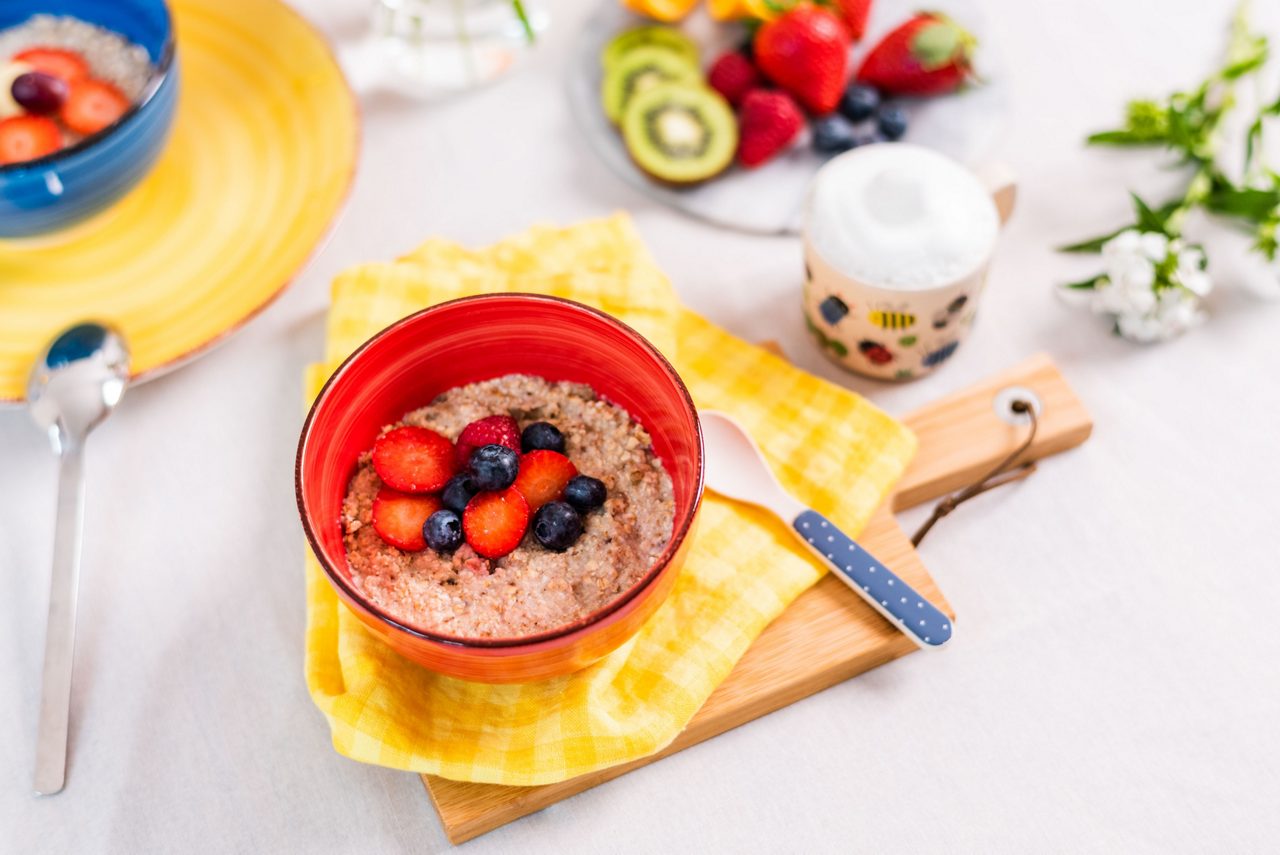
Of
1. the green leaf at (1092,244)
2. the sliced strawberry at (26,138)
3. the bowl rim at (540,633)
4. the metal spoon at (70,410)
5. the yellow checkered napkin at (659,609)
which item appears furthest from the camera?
the green leaf at (1092,244)

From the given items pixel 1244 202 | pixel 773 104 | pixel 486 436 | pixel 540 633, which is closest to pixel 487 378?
pixel 486 436

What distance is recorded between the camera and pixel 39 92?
119 centimetres

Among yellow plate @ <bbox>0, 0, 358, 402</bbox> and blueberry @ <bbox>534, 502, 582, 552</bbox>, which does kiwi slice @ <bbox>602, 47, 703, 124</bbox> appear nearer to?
yellow plate @ <bbox>0, 0, 358, 402</bbox>

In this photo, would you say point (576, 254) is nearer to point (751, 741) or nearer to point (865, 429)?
point (865, 429)

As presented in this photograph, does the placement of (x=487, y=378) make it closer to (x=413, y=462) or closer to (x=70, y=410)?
(x=413, y=462)

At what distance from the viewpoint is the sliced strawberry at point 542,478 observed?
0.98m

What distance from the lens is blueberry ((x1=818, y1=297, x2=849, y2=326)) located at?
1124 millimetres

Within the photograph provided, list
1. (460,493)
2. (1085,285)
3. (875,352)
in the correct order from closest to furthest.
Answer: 1. (460,493)
2. (875,352)
3. (1085,285)

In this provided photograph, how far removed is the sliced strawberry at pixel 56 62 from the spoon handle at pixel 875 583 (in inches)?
36.8

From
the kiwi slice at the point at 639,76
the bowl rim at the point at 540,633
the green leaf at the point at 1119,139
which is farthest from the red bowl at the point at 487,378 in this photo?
the green leaf at the point at 1119,139

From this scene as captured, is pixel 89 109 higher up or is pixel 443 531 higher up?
pixel 89 109

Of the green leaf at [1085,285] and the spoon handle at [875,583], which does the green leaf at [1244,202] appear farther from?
the spoon handle at [875,583]

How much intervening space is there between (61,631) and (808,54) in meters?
1.01

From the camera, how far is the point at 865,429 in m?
1.12
